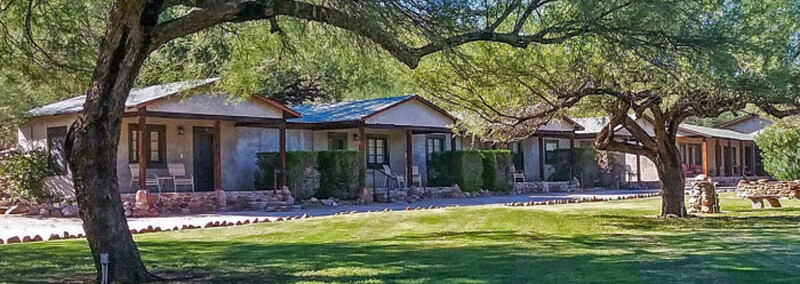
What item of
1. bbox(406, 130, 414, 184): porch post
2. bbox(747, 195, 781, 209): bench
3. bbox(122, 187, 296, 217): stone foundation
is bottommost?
bbox(747, 195, 781, 209): bench

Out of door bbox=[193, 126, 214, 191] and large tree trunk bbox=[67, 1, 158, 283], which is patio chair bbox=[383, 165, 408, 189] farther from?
large tree trunk bbox=[67, 1, 158, 283]

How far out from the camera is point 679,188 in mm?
15781

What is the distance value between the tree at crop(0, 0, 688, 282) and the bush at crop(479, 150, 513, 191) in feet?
59.8

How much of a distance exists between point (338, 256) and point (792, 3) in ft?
24.4

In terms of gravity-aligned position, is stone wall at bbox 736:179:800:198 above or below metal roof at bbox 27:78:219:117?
below

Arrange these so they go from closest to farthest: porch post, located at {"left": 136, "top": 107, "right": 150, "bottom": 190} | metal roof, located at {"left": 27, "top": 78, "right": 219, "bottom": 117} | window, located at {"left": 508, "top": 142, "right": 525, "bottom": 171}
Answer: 1. metal roof, located at {"left": 27, "top": 78, "right": 219, "bottom": 117}
2. porch post, located at {"left": 136, "top": 107, "right": 150, "bottom": 190}
3. window, located at {"left": 508, "top": 142, "right": 525, "bottom": 171}

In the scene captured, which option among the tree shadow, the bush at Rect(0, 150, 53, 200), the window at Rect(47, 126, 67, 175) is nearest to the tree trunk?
the tree shadow

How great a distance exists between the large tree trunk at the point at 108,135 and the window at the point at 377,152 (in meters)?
18.3

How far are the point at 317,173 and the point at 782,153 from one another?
49.7 feet

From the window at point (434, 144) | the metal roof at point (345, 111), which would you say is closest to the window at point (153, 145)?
the metal roof at point (345, 111)

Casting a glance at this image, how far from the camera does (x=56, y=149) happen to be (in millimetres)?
21141

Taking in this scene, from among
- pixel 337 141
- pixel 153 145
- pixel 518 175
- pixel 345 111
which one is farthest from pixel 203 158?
pixel 518 175

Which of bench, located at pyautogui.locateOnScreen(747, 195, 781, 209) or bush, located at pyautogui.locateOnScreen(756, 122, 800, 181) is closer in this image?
bench, located at pyautogui.locateOnScreen(747, 195, 781, 209)

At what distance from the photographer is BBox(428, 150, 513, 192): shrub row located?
26297mm
